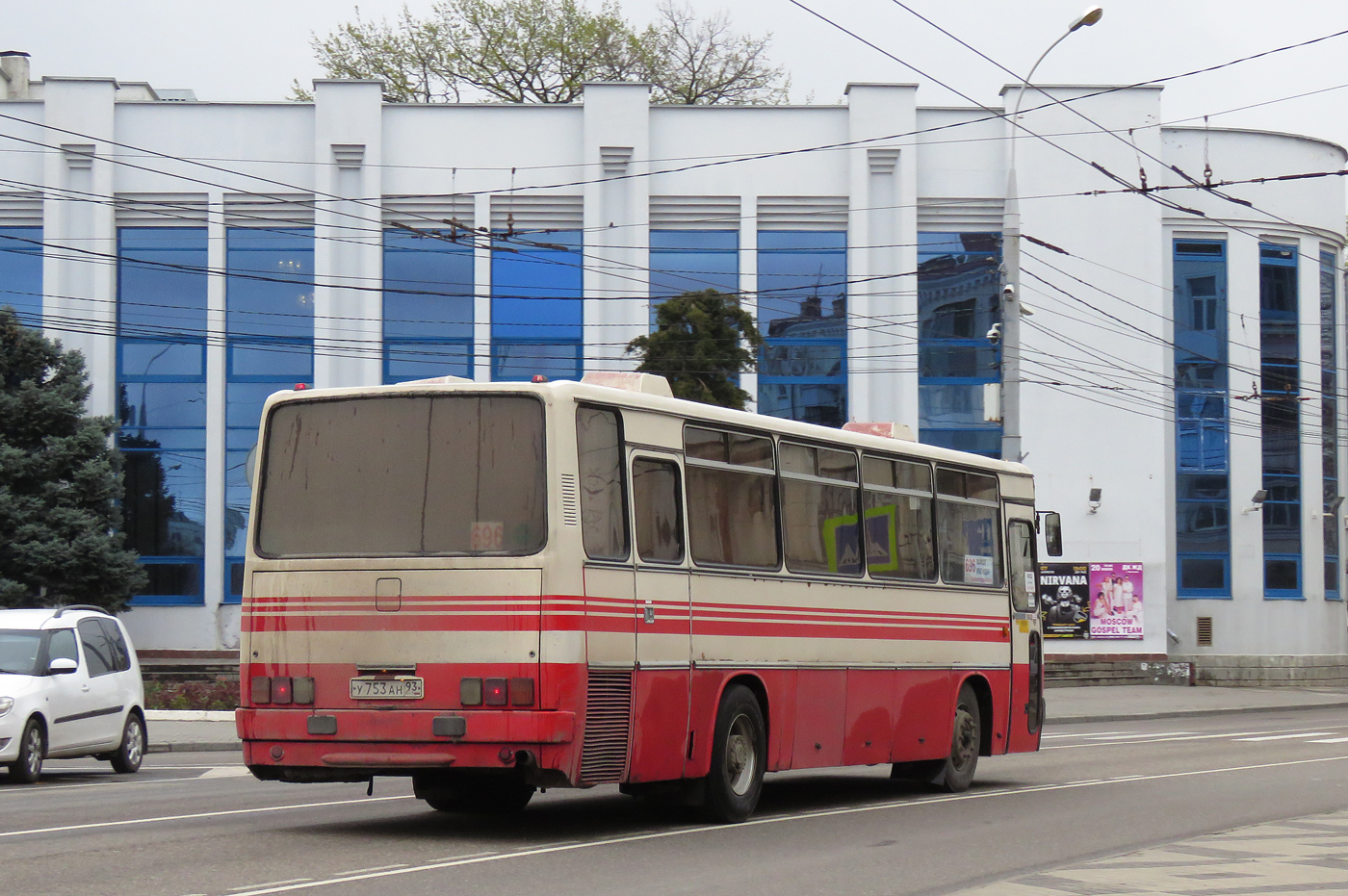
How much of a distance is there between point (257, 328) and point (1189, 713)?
21.1m

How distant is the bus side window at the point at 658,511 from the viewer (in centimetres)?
1112

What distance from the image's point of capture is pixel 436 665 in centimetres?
1032

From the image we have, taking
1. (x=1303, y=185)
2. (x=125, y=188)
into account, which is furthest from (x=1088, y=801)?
(x=1303, y=185)

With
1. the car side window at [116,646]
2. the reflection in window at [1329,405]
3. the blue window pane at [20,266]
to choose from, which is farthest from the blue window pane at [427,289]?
the reflection in window at [1329,405]

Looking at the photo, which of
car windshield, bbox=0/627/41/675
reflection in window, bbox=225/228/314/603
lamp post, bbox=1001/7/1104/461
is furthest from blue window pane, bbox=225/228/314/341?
car windshield, bbox=0/627/41/675

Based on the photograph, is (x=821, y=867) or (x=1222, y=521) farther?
(x=1222, y=521)

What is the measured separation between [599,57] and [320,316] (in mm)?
16239

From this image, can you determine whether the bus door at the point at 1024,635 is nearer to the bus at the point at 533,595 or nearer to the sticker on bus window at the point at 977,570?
the sticker on bus window at the point at 977,570

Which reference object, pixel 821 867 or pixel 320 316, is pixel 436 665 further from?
pixel 320 316

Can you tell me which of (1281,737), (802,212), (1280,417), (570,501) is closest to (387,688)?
(570,501)

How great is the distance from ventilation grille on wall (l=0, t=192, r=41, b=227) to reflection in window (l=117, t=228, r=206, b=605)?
6.21 ft

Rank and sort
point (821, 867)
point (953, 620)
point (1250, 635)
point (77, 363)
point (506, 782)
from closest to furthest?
1. point (821, 867)
2. point (506, 782)
3. point (953, 620)
4. point (77, 363)
5. point (1250, 635)

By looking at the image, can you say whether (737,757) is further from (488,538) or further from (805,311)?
(805,311)

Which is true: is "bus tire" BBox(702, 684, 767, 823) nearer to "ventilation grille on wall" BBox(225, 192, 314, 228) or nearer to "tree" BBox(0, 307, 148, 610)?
"tree" BBox(0, 307, 148, 610)
